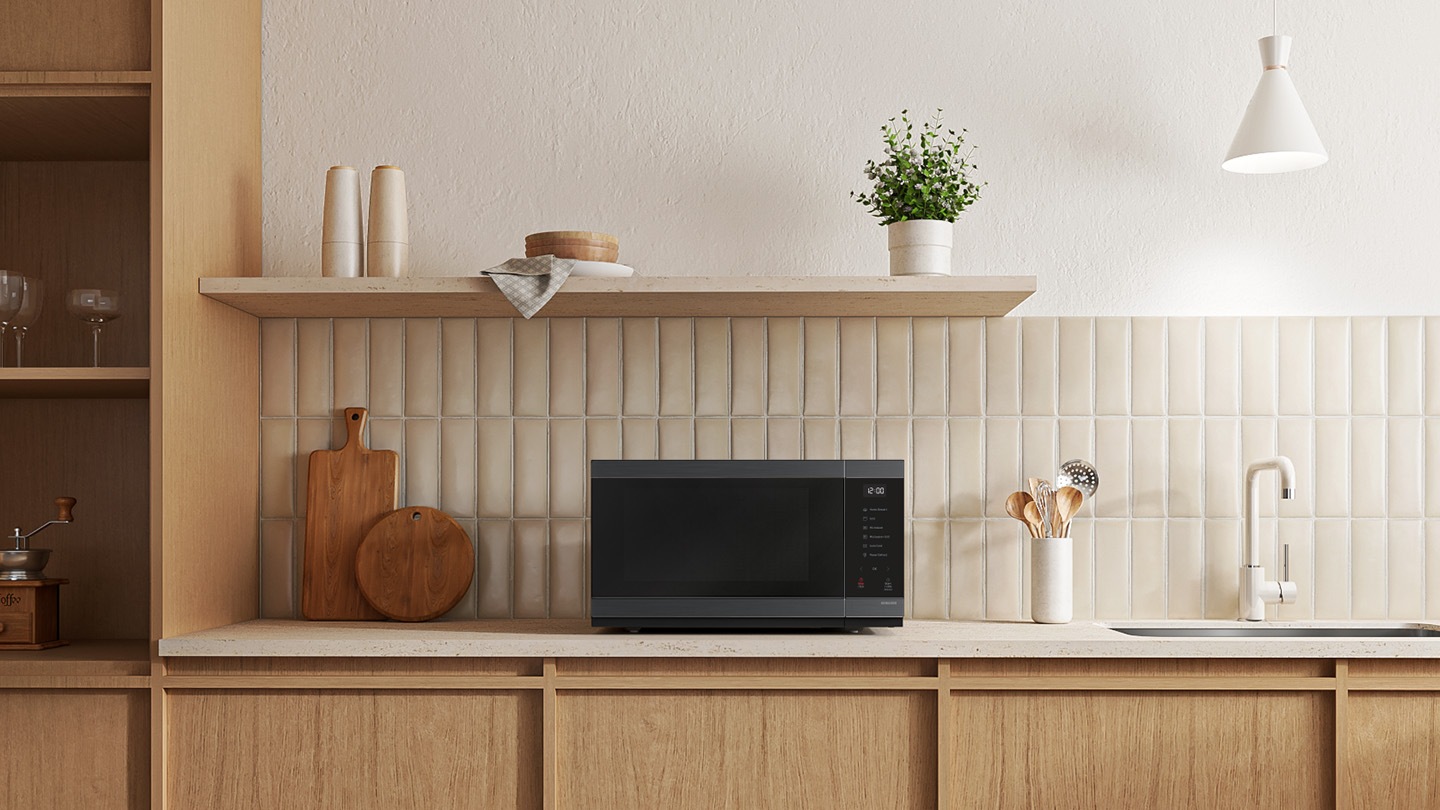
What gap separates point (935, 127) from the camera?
2.33 meters

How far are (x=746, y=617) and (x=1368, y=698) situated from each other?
1050mm

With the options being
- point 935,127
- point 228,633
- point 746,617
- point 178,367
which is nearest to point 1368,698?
point 746,617

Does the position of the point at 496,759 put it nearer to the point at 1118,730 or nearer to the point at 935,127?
the point at 1118,730

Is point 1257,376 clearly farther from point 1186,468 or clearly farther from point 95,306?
point 95,306

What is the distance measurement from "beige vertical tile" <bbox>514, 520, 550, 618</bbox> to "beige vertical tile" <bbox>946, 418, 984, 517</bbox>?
852mm

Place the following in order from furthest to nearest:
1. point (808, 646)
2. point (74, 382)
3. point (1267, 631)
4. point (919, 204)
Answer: point (1267, 631) → point (919, 204) → point (74, 382) → point (808, 646)

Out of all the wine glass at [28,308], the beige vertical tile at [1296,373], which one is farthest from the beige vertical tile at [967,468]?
the wine glass at [28,308]

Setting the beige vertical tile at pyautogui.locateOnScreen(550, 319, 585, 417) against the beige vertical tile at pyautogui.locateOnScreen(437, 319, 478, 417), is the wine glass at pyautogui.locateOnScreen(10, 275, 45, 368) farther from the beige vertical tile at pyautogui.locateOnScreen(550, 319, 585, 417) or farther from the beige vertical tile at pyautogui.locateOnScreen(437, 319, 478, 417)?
the beige vertical tile at pyautogui.locateOnScreen(550, 319, 585, 417)

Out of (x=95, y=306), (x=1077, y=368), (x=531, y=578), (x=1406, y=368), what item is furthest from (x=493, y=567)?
(x=1406, y=368)

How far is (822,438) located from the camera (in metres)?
2.30

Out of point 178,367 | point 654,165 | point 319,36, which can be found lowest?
point 178,367

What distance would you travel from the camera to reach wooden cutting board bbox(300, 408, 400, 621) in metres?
2.25

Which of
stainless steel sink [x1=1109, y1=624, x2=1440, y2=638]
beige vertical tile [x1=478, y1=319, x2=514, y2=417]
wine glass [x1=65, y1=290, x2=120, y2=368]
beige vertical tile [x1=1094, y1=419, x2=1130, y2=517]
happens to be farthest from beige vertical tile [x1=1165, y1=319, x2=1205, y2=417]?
wine glass [x1=65, y1=290, x2=120, y2=368]

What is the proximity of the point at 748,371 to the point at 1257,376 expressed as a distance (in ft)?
3.47
